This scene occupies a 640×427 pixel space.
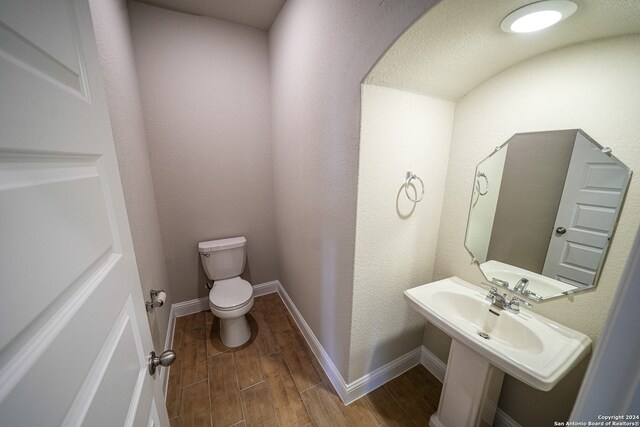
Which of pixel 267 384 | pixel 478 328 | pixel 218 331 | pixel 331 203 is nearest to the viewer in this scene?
pixel 478 328

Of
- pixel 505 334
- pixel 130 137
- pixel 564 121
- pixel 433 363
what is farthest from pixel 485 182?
pixel 130 137

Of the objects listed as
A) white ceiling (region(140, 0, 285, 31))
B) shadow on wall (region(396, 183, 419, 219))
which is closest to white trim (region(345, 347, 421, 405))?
shadow on wall (region(396, 183, 419, 219))

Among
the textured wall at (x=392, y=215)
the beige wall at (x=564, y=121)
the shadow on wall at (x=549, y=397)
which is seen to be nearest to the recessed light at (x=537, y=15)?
the beige wall at (x=564, y=121)

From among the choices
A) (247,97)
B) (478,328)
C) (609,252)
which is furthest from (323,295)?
(247,97)

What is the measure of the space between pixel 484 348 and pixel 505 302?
355 millimetres

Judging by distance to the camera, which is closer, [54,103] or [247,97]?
[54,103]

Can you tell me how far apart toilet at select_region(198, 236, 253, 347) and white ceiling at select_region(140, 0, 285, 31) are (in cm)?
183

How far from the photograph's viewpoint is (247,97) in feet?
6.57

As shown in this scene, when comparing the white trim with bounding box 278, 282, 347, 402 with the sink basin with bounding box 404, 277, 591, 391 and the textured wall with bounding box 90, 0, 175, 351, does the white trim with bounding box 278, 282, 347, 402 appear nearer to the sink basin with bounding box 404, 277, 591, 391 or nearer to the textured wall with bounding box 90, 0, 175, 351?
the sink basin with bounding box 404, 277, 591, 391

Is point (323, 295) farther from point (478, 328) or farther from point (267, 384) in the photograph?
point (478, 328)

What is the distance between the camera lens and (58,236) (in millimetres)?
370

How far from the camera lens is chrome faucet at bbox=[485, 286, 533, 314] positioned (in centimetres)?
109

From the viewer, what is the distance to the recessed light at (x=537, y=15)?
721mm

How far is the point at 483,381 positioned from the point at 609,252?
29.8 inches
